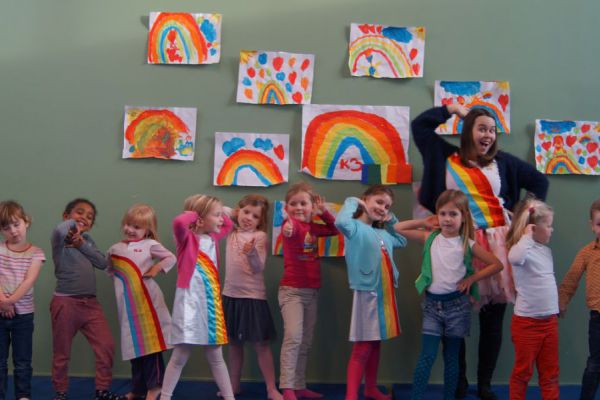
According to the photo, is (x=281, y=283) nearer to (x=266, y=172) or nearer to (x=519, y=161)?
(x=266, y=172)

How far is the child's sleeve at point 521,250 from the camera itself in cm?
283

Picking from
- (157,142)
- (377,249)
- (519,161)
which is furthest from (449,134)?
(157,142)

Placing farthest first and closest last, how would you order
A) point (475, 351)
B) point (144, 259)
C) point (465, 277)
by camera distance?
point (475, 351) → point (144, 259) → point (465, 277)

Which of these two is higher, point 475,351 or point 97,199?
point 97,199

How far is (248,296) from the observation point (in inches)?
131

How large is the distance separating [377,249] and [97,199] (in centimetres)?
168

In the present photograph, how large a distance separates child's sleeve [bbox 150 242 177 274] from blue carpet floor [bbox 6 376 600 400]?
Answer: 0.69m

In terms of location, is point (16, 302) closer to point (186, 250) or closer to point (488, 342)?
point (186, 250)

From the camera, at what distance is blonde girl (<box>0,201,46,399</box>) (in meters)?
3.09

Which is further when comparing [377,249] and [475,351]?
[475,351]

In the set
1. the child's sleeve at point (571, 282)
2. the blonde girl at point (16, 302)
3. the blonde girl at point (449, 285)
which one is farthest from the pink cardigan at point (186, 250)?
the child's sleeve at point (571, 282)

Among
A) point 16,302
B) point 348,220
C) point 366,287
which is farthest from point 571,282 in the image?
point 16,302

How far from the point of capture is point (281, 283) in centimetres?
336

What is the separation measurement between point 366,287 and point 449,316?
42 centimetres
